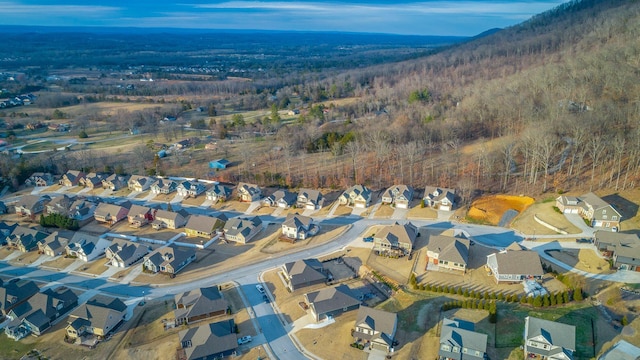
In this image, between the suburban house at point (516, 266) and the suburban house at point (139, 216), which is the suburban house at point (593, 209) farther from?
the suburban house at point (139, 216)

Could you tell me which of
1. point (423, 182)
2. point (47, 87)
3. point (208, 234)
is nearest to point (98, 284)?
point (208, 234)

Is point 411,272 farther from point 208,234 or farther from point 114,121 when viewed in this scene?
point 114,121

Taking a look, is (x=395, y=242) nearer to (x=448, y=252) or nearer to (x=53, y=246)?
(x=448, y=252)

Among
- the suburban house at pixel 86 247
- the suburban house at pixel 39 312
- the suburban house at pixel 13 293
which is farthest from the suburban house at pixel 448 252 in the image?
the suburban house at pixel 13 293

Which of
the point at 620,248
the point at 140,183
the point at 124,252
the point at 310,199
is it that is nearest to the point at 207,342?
the point at 124,252

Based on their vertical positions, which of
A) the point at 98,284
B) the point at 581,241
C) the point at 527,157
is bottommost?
the point at 98,284

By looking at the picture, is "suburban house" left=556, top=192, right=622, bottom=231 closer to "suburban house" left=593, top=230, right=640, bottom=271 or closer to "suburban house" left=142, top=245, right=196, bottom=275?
"suburban house" left=593, top=230, right=640, bottom=271
